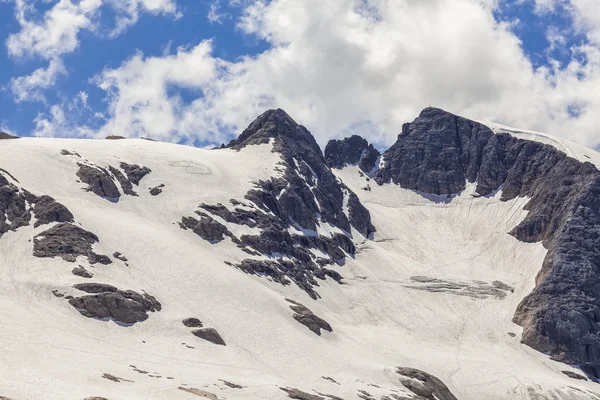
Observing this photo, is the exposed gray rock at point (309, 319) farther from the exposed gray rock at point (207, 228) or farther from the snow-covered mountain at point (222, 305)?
the exposed gray rock at point (207, 228)

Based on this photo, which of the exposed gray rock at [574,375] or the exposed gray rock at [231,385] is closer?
the exposed gray rock at [231,385]

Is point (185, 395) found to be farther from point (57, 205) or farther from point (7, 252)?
point (57, 205)

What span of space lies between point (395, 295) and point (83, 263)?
82419mm

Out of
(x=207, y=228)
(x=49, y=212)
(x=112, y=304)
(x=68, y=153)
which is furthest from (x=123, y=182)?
(x=112, y=304)

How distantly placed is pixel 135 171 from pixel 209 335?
74.8 metres

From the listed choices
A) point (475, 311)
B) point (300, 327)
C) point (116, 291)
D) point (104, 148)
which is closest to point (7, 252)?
point (116, 291)

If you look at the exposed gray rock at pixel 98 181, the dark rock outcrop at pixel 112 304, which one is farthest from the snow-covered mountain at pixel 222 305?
the exposed gray rock at pixel 98 181

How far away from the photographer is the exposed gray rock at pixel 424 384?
4978 inches

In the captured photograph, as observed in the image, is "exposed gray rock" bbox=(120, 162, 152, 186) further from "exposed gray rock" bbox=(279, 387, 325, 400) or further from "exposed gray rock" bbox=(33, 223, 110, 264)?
"exposed gray rock" bbox=(279, 387, 325, 400)

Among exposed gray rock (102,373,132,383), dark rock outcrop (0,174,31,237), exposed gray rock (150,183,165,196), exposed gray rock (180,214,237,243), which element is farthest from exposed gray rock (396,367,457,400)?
exposed gray rock (150,183,165,196)

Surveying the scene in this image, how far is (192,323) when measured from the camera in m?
120

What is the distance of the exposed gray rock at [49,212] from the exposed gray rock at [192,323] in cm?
3464

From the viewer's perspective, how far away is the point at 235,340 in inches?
4828

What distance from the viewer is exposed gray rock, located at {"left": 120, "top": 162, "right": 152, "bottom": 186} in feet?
588
